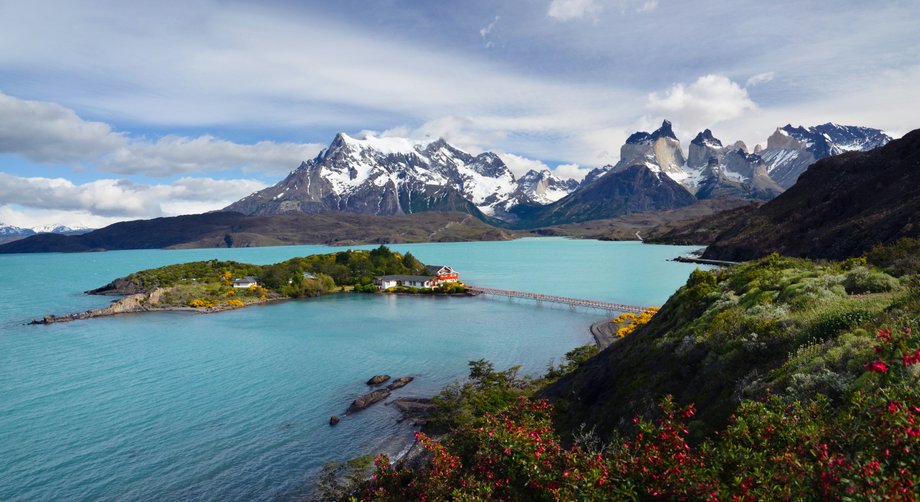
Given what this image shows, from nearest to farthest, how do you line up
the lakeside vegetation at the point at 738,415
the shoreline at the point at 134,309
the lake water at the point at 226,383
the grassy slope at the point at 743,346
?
the lakeside vegetation at the point at 738,415 < the grassy slope at the point at 743,346 < the lake water at the point at 226,383 < the shoreline at the point at 134,309

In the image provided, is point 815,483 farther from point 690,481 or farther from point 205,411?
point 205,411

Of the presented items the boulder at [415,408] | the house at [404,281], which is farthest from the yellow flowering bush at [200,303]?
the boulder at [415,408]

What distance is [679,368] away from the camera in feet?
73.9

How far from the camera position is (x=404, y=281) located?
135500mm

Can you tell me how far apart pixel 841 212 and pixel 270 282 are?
527 ft

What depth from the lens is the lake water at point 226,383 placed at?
32688mm

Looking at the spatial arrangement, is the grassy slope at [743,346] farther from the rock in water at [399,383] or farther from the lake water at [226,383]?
the rock in water at [399,383]

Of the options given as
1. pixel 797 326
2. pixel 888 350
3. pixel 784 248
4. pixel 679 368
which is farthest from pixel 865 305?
pixel 784 248

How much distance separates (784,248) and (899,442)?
514 feet

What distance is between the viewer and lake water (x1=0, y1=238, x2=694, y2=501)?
3269cm

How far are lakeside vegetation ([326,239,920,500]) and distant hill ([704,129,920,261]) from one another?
91.3 metres

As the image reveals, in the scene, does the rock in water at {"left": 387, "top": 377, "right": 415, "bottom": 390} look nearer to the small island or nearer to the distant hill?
the small island

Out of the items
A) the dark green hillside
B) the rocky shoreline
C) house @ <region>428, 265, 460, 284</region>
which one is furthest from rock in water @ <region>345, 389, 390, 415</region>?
the dark green hillside

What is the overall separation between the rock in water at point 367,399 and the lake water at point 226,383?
101 cm
